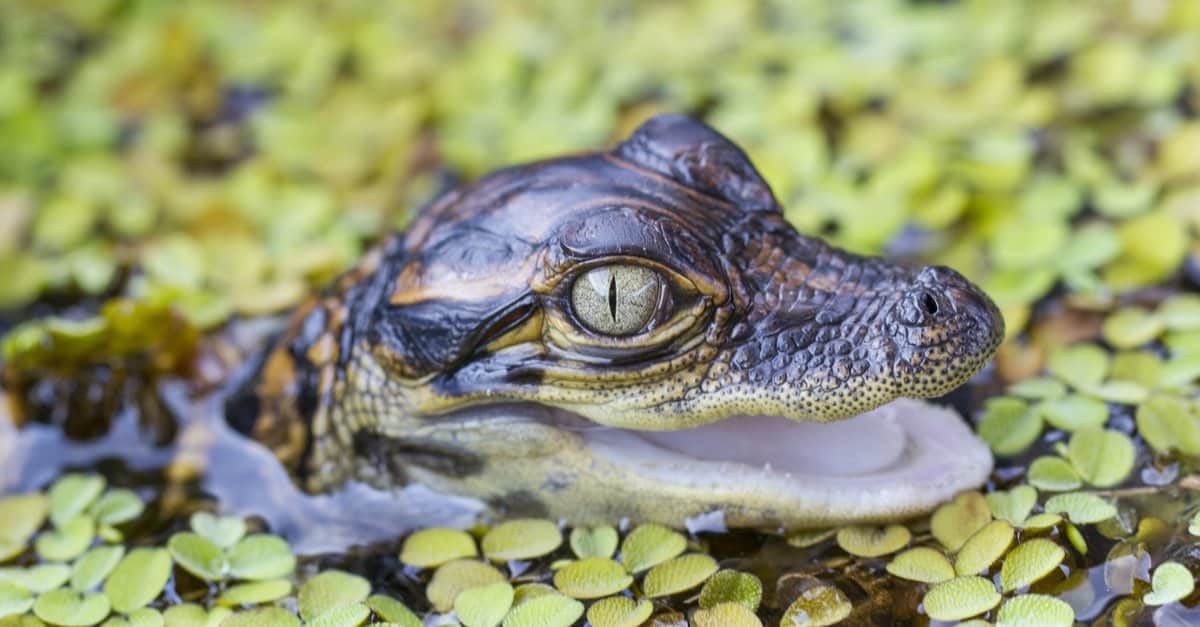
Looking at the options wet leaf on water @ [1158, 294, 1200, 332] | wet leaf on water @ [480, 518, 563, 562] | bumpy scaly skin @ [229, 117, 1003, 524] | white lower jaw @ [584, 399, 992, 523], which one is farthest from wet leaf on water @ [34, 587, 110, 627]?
wet leaf on water @ [1158, 294, 1200, 332]

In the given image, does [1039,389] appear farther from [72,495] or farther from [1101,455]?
[72,495]

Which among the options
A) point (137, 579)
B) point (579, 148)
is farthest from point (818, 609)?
point (579, 148)

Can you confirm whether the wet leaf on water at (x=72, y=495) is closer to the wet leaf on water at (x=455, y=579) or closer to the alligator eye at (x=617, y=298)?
the wet leaf on water at (x=455, y=579)

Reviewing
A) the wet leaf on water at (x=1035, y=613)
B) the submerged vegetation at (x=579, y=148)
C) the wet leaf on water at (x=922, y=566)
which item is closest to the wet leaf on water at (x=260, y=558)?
the submerged vegetation at (x=579, y=148)

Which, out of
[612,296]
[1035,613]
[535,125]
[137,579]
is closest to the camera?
[1035,613]

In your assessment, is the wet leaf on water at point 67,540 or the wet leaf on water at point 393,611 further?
the wet leaf on water at point 67,540

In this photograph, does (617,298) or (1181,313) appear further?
(1181,313)
